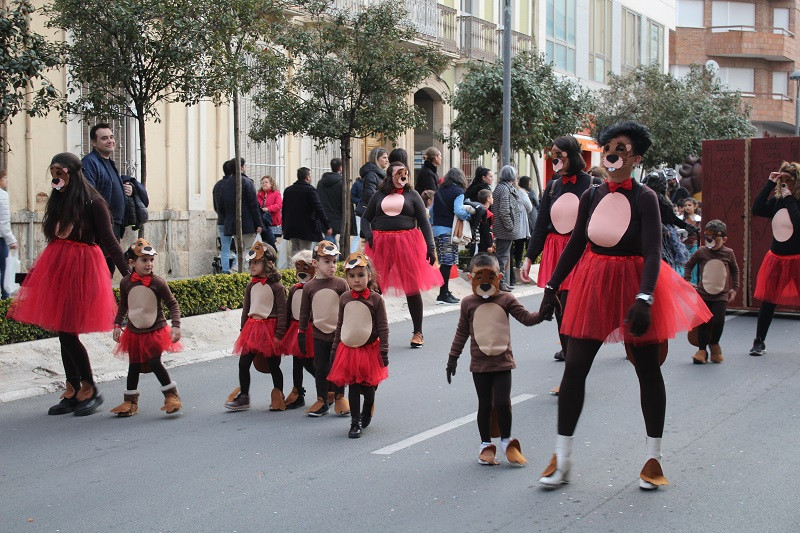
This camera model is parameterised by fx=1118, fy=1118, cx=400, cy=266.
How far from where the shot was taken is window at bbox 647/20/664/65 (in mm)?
46375

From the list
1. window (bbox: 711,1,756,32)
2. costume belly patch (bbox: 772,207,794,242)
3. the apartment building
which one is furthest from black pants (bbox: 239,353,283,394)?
window (bbox: 711,1,756,32)

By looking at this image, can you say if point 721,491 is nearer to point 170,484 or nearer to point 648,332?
point 648,332

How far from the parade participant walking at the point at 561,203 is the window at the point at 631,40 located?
3528 centimetres

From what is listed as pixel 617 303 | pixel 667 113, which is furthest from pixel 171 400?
pixel 667 113

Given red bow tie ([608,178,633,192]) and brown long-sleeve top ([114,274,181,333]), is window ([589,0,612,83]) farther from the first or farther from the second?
red bow tie ([608,178,633,192])

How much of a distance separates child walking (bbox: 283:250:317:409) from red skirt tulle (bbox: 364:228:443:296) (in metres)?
3.02

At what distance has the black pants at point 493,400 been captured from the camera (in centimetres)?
680

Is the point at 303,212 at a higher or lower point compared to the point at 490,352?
higher

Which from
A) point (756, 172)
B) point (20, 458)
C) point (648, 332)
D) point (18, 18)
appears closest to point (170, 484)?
point (20, 458)

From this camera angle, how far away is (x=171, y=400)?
859 centimetres

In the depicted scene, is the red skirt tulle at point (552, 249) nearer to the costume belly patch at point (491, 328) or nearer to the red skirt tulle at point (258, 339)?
the red skirt tulle at point (258, 339)

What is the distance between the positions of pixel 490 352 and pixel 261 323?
2.51m

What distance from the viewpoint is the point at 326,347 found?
845cm

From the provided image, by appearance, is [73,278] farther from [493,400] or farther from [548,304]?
[548,304]
